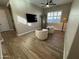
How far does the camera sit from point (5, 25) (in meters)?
5.89

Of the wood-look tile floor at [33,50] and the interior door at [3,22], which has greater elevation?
the interior door at [3,22]

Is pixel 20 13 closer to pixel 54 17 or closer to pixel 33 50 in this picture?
pixel 33 50

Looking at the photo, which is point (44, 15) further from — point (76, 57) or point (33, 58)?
point (76, 57)

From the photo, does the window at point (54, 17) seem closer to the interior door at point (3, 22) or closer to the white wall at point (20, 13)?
the white wall at point (20, 13)

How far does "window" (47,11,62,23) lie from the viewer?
655cm

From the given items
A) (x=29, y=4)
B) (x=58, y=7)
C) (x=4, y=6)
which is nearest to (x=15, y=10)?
(x=29, y=4)

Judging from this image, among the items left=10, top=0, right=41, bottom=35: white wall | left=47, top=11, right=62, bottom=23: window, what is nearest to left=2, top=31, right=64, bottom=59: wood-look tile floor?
left=10, top=0, right=41, bottom=35: white wall

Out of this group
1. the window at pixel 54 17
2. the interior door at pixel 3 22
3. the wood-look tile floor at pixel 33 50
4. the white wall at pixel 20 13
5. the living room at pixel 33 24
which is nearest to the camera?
the wood-look tile floor at pixel 33 50

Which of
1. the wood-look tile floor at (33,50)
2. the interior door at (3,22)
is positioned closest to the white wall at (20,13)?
the wood-look tile floor at (33,50)

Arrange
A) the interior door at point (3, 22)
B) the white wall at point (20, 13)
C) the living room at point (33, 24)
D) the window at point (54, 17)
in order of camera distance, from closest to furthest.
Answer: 1. the living room at point (33, 24)
2. the white wall at point (20, 13)
3. the interior door at point (3, 22)
4. the window at point (54, 17)

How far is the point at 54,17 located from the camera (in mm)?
6984

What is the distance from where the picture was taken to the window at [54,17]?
655 centimetres

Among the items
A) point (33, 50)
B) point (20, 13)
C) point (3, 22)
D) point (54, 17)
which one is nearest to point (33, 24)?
point (20, 13)

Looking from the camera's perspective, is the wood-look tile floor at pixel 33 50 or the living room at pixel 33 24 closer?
the wood-look tile floor at pixel 33 50
